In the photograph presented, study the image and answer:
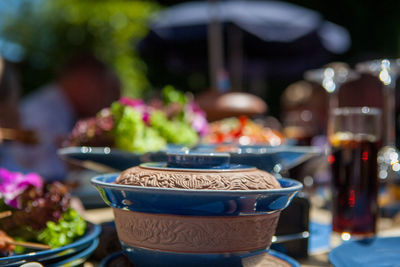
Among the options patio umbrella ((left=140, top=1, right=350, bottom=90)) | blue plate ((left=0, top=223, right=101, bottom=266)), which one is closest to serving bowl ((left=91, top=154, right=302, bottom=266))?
blue plate ((left=0, top=223, right=101, bottom=266))

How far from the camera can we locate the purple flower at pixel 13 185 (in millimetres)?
786

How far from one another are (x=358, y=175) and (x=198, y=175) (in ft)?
2.18

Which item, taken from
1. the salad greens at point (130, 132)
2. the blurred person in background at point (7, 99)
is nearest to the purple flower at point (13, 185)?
the salad greens at point (130, 132)

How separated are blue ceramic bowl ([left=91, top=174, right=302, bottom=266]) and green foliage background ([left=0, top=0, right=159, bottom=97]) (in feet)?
22.4

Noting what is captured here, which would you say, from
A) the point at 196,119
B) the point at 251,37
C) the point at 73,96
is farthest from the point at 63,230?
the point at 251,37

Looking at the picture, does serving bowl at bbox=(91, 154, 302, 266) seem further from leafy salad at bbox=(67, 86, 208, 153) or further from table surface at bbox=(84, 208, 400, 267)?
leafy salad at bbox=(67, 86, 208, 153)

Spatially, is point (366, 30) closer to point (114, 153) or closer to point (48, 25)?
point (48, 25)

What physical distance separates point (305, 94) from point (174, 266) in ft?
15.0

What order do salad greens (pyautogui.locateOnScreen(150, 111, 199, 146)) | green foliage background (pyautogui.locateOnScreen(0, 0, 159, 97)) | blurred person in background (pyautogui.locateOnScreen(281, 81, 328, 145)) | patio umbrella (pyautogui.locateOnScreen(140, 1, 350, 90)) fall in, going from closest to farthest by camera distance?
salad greens (pyautogui.locateOnScreen(150, 111, 199, 146)) → blurred person in background (pyautogui.locateOnScreen(281, 81, 328, 145)) → patio umbrella (pyautogui.locateOnScreen(140, 1, 350, 90)) → green foliage background (pyautogui.locateOnScreen(0, 0, 159, 97))

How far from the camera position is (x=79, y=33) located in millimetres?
7652

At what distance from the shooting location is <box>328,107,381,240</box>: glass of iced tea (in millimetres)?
1132

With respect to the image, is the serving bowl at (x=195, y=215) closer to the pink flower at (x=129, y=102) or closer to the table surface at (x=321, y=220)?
the table surface at (x=321, y=220)

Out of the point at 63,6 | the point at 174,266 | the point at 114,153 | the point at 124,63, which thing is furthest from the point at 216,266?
the point at 63,6

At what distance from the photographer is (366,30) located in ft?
24.3
